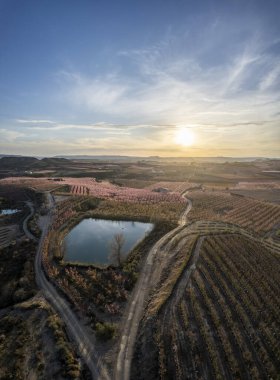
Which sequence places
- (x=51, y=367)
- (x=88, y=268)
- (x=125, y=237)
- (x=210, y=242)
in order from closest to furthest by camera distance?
1. (x=51, y=367)
2. (x=88, y=268)
3. (x=210, y=242)
4. (x=125, y=237)

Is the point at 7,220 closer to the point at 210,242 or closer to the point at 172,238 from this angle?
the point at 172,238

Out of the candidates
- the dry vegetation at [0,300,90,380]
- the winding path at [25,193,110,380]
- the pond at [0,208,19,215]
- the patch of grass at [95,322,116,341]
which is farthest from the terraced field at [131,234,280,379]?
the pond at [0,208,19,215]

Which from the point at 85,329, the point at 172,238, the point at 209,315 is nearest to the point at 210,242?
the point at 172,238

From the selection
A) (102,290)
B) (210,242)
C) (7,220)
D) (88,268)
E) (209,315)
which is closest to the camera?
(209,315)

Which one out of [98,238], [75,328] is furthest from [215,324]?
[98,238]

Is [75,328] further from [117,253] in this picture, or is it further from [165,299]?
[117,253]

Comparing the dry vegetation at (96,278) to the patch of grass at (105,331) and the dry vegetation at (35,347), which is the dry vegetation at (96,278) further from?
the dry vegetation at (35,347)

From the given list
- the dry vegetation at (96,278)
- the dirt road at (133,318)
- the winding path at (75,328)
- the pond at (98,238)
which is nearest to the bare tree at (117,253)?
the pond at (98,238)
